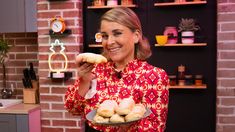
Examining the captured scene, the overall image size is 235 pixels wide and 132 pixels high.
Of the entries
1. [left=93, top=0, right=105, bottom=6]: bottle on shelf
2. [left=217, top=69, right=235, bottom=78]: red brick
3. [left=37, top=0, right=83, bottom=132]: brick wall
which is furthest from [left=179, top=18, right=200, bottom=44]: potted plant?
[left=37, top=0, right=83, bottom=132]: brick wall

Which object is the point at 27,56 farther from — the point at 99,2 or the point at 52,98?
the point at 99,2

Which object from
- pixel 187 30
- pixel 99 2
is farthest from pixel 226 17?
pixel 99 2

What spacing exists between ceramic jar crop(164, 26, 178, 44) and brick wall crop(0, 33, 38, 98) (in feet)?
3.94

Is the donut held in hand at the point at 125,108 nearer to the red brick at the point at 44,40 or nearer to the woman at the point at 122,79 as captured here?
the woman at the point at 122,79

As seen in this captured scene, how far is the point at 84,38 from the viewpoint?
259 cm

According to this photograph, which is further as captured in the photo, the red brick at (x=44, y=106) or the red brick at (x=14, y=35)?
the red brick at (x=14, y=35)

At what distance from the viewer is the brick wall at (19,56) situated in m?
2.75

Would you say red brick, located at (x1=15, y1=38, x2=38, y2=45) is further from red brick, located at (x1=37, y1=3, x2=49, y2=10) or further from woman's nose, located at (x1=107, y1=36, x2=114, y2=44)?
woman's nose, located at (x1=107, y1=36, x2=114, y2=44)

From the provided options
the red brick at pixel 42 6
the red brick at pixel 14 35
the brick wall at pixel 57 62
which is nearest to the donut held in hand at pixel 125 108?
the brick wall at pixel 57 62

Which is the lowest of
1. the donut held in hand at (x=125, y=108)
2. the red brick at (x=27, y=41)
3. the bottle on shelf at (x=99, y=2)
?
the donut held in hand at (x=125, y=108)

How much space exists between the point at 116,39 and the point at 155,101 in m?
0.30

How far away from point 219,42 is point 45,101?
145 centimetres

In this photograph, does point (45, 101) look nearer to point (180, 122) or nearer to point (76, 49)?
point (76, 49)

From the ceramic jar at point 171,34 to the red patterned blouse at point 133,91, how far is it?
1.10 metres
